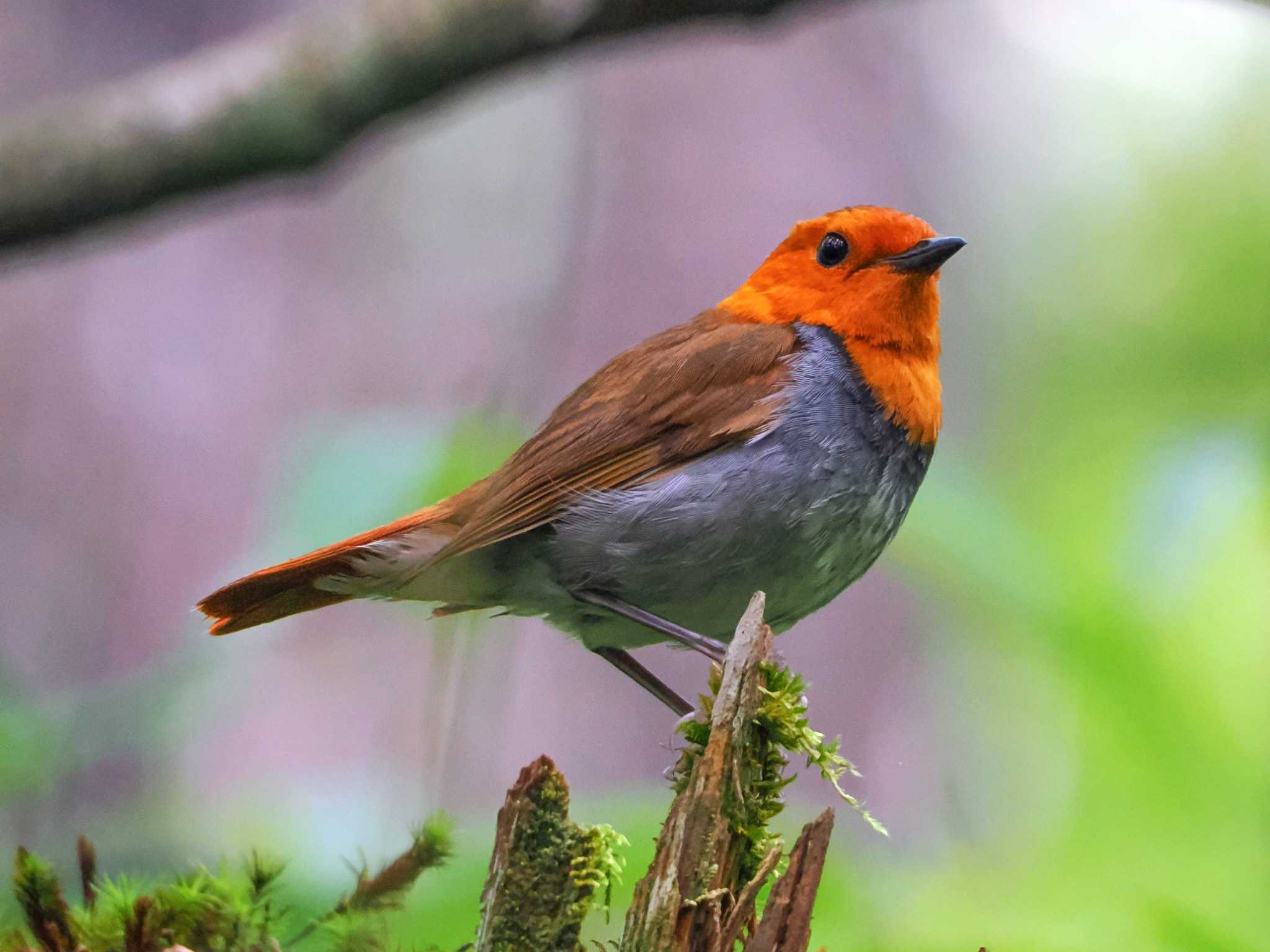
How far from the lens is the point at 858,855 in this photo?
3.08 m

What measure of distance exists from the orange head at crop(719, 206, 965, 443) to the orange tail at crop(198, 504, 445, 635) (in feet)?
3.85

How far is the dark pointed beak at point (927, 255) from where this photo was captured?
9.80 ft

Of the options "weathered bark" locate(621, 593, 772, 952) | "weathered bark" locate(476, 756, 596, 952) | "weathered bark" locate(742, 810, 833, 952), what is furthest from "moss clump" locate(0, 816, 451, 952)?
"weathered bark" locate(742, 810, 833, 952)

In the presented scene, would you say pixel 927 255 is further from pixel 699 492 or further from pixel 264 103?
pixel 264 103

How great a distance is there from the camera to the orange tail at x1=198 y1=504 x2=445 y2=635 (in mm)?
2754

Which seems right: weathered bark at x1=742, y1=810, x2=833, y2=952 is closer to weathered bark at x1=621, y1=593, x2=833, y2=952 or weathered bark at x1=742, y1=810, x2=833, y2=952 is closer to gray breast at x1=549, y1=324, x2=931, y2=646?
weathered bark at x1=621, y1=593, x2=833, y2=952

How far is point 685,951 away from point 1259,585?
2253 mm

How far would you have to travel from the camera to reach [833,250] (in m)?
3.21

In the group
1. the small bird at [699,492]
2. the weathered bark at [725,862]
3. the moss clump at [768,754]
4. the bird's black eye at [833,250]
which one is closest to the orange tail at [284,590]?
the small bird at [699,492]

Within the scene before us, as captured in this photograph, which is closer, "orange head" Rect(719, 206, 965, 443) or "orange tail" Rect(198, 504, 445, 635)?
"orange tail" Rect(198, 504, 445, 635)

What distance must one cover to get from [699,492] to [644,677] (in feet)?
2.03

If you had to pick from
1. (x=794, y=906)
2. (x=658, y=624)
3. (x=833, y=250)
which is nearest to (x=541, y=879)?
(x=794, y=906)

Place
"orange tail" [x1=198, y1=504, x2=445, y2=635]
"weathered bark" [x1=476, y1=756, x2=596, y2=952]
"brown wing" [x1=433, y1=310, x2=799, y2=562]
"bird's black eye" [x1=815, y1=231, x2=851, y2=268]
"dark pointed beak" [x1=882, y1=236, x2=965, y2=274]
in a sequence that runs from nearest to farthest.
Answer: "weathered bark" [x1=476, y1=756, x2=596, y2=952]
"orange tail" [x1=198, y1=504, x2=445, y2=635]
"brown wing" [x1=433, y1=310, x2=799, y2=562]
"dark pointed beak" [x1=882, y1=236, x2=965, y2=274]
"bird's black eye" [x1=815, y1=231, x2=851, y2=268]

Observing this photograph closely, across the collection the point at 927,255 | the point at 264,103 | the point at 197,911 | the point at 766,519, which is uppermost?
the point at 264,103
